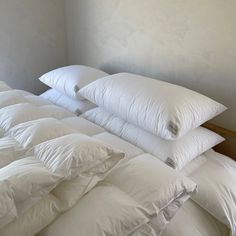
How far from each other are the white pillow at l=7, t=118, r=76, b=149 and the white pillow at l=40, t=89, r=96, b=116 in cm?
53

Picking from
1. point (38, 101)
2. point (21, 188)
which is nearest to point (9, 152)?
point (21, 188)

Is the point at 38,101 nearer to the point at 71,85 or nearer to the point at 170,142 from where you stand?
the point at 71,85

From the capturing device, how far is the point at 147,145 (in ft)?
4.51

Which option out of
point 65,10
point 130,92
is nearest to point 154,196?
point 130,92

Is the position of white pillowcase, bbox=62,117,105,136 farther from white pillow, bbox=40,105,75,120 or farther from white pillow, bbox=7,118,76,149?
white pillow, bbox=7,118,76,149

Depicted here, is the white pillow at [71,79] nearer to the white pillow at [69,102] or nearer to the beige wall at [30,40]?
the white pillow at [69,102]

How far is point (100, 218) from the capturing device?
2.88ft

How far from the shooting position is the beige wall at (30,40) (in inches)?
92.0

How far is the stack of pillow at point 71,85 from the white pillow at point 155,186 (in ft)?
2.70

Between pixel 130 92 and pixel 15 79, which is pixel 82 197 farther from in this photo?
pixel 15 79

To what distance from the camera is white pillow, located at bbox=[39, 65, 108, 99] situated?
72.9 inches

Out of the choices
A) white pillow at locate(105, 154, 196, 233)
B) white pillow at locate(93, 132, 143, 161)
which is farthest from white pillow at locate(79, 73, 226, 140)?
white pillow at locate(105, 154, 196, 233)

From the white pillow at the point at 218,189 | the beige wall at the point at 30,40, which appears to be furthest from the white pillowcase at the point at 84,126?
the beige wall at the point at 30,40

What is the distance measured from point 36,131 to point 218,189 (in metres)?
0.77
